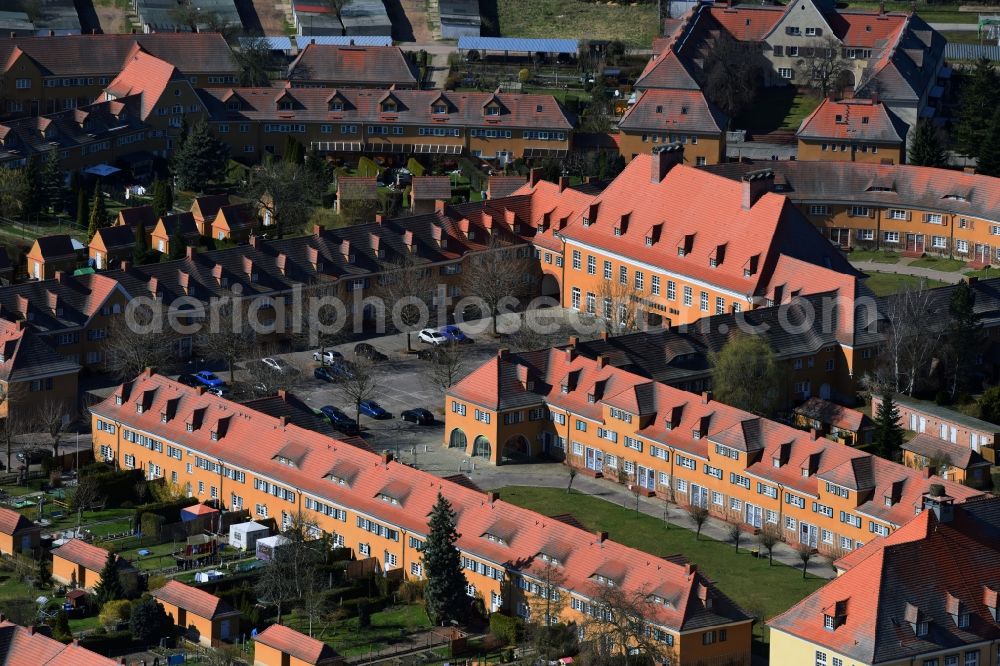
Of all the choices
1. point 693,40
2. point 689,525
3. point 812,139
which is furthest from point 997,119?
point 689,525

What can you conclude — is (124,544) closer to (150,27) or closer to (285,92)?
(285,92)

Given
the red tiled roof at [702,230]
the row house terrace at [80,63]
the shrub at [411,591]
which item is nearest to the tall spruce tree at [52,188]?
the row house terrace at [80,63]

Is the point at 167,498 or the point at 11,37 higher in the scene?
the point at 11,37

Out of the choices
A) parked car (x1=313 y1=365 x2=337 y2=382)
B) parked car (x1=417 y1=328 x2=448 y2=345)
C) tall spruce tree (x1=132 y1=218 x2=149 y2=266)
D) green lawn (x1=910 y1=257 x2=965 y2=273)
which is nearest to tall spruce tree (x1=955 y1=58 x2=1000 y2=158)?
green lawn (x1=910 y1=257 x2=965 y2=273)

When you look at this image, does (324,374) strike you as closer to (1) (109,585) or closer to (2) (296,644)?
(1) (109,585)

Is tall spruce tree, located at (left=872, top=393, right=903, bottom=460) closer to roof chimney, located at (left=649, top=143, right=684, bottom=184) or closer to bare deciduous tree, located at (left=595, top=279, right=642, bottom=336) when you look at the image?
bare deciduous tree, located at (left=595, top=279, right=642, bottom=336)

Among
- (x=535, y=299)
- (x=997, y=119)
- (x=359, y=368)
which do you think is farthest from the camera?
(x=997, y=119)
